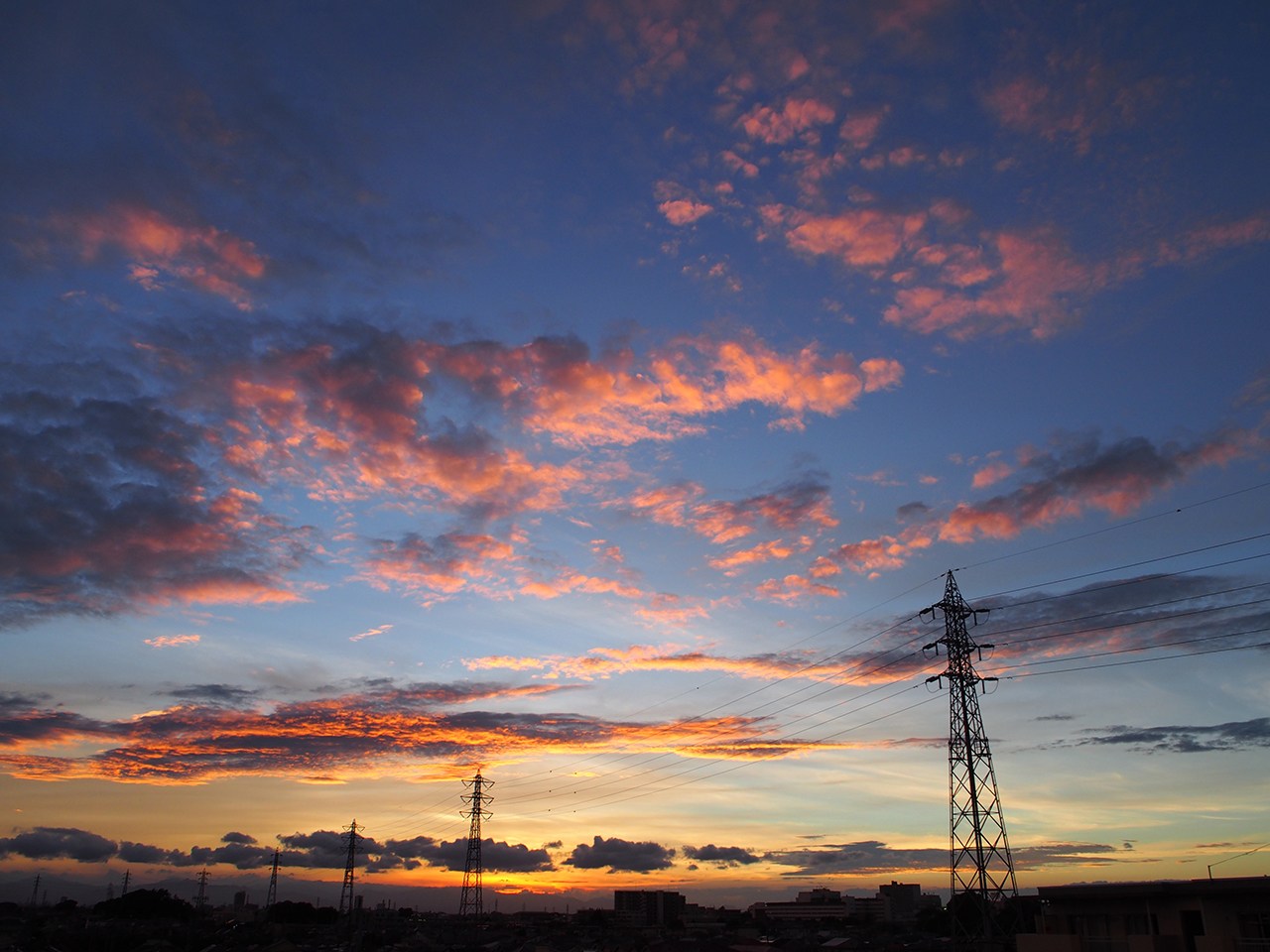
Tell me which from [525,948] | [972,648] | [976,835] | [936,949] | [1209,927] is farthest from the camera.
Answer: [525,948]

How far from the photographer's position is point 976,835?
4222 centimetres

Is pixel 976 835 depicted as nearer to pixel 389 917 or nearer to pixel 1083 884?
pixel 1083 884

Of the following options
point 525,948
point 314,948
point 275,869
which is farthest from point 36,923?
point 525,948

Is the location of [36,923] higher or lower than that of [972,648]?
lower

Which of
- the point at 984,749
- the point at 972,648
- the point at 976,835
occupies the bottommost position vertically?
the point at 976,835

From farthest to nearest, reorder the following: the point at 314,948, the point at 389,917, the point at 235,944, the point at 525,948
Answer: the point at 389,917 → the point at 235,944 → the point at 314,948 → the point at 525,948

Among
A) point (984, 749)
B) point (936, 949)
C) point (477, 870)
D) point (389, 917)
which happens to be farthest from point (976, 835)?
point (389, 917)

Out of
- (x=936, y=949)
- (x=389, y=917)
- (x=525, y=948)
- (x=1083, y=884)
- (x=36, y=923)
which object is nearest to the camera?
(x=1083, y=884)

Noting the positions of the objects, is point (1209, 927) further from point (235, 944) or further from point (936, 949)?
point (235, 944)

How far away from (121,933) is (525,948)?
66523mm

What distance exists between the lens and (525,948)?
297 feet

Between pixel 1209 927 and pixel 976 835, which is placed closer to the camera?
pixel 1209 927

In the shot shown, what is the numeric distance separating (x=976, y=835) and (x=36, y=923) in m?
148

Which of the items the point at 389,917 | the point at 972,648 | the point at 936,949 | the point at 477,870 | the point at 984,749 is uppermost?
the point at 972,648
